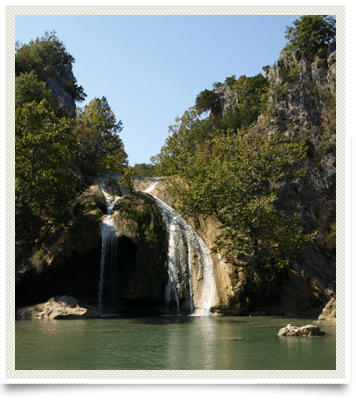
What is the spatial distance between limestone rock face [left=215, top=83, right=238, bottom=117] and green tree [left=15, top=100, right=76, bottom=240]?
1211 inches

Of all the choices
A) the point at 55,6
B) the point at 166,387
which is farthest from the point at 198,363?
the point at 55,6

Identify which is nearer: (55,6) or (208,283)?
(55,6)

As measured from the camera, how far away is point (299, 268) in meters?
33.6

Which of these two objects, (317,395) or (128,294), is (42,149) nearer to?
(128,294)

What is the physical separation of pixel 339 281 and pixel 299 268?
24911mm

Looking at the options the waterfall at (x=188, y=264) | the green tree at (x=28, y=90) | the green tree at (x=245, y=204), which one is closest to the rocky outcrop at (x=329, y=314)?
the green tree at (x=245, y=204)

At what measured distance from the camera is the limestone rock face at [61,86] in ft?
169

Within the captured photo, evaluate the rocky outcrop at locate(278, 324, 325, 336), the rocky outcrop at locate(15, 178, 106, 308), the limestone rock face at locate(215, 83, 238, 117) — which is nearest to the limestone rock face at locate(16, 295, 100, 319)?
the rocky outcrop at locate(15, 178, 106, 308)

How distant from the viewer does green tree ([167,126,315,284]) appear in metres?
27.9

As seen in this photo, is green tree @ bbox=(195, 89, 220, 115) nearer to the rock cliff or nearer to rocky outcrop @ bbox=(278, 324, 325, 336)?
the rock cliff

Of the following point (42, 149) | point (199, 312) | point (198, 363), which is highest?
point (42, 149)

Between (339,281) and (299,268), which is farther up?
(339,281)

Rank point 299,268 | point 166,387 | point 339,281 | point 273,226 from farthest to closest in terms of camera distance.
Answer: point 299,268 < point 273,226 < point 339,281 < point 166,387
